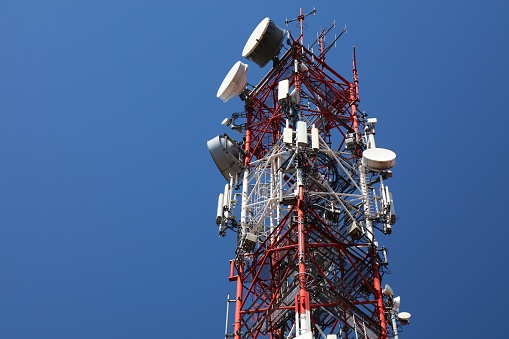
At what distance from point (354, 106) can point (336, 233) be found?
871cm

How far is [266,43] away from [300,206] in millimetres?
10537

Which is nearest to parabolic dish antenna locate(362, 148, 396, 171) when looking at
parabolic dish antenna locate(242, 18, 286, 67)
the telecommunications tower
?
the telecommunications tower

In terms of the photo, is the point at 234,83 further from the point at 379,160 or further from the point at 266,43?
the point at 379,160

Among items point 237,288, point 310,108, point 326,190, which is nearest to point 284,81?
point 310,108

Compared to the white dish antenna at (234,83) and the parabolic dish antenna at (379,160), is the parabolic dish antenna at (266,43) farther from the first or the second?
the parabolic dish antenna at (379,160)

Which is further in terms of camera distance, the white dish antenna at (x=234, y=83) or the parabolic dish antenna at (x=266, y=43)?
the white dish antenna at (x=234, y=83)

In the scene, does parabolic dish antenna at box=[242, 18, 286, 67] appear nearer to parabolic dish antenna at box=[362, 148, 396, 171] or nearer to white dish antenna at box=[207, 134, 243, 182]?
white dish antenna at box=[207, 134, 243, 182]

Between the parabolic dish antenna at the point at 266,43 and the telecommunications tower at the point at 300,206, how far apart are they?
0.05 metres

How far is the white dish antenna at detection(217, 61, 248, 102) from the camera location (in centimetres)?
3941

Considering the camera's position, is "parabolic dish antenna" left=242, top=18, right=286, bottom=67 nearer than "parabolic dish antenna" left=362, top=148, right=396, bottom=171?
No

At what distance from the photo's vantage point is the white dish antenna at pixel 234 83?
3941cm

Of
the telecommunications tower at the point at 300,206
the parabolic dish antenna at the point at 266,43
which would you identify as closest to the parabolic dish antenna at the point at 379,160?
the telecommunications tower at the point at 300,206

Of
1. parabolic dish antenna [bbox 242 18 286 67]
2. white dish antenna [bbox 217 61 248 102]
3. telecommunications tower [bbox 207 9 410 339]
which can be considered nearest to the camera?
telecommunications tower [bbox 207 9 410 339]

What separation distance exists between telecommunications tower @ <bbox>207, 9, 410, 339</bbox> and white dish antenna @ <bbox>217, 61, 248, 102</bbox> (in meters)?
0.05
